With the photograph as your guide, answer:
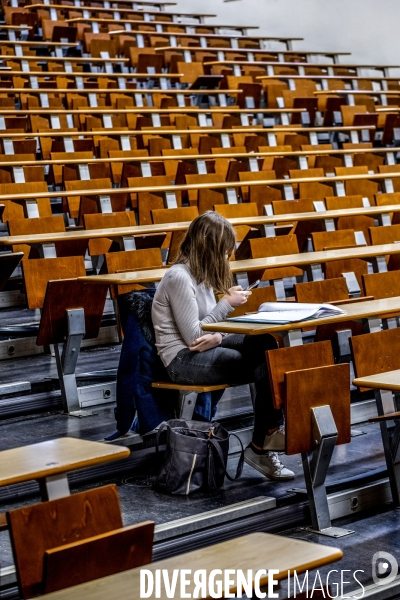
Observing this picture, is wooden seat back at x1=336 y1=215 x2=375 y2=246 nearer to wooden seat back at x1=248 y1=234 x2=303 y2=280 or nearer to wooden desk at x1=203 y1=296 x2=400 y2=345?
wooden seat back at x1=248 y1=234 x2=303 y2=280

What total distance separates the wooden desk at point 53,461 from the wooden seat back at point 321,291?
4.61ft

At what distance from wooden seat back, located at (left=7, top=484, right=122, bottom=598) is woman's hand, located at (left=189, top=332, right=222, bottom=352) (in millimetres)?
1024

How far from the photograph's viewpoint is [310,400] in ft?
7.42

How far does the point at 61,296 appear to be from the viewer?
2914 mm

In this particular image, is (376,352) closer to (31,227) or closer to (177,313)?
(177,313)

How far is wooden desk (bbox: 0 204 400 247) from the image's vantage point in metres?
3.42

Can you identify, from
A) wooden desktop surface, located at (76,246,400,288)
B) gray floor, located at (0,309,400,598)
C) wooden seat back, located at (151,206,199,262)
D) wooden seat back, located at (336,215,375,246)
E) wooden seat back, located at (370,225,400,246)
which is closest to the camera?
gray floor, located at (0,309,400,598)

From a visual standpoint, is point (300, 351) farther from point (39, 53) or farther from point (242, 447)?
point (39, 53)

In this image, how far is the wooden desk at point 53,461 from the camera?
151cm

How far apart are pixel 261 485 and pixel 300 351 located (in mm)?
366

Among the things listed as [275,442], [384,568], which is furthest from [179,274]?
[384,568]

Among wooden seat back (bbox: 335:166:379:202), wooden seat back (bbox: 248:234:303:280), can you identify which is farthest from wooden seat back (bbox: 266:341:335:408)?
wooden seat back (bbox: 335:166:379:202)

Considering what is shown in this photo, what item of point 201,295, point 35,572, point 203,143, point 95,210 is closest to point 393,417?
point 201,295

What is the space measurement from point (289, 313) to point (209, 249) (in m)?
0.30
